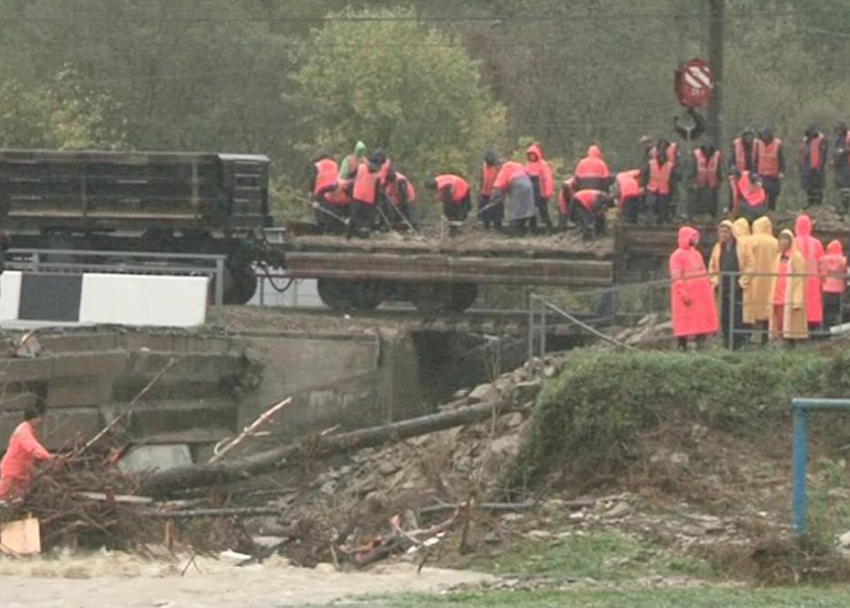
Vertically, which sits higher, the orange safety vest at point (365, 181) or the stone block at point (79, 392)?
the orange safety vest at point (365, 181)

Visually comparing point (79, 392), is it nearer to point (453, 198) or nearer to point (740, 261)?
point (453, 198)

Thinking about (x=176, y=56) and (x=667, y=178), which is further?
(x=176, y=56)

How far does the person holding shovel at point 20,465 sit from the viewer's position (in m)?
20.4

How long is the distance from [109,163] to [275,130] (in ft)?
96.7

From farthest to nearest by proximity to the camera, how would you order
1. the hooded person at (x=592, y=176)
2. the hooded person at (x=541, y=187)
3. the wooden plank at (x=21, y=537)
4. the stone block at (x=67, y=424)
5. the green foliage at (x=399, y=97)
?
the green foliage at (x=399, y=97) → the hooded person at (x=541, y=187) → the hooded person at (x=592, y=176) → the stone block at (x=67, y=424) → the wooden plank at (x=21, y=537)

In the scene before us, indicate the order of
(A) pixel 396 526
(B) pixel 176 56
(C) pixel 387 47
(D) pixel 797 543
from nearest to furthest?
1. (D) pixel 797 543
2. (A) pixel 396 526
3. (C) pixel 387 47
4. (B) pixel 176 56

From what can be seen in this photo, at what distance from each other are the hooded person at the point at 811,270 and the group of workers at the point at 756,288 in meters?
0.01

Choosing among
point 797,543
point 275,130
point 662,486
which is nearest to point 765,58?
point 275,130

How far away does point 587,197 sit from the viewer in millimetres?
36906

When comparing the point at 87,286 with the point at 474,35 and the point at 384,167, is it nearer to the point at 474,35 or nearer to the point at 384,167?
the point at 384,167

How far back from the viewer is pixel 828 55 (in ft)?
240

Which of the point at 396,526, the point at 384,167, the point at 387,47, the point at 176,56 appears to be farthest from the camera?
the point at 176,56

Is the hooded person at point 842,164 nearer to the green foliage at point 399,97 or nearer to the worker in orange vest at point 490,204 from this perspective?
the worker in orange vest at point 490,204

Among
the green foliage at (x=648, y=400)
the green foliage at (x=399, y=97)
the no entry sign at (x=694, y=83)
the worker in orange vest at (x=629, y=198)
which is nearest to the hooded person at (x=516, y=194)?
the worker in orange vest at (x=629, y=198)
